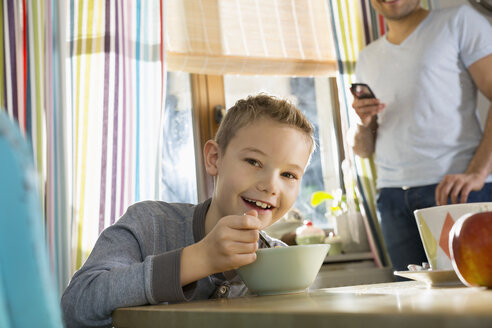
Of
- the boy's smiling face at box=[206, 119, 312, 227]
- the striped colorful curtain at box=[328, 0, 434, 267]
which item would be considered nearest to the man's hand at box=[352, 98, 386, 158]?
the striped colorful curtain at box=[328, 0, 434, 267]

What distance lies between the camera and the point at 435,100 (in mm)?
2221

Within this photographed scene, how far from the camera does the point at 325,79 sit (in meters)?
3.19

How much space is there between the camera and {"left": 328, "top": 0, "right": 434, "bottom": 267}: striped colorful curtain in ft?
9.11

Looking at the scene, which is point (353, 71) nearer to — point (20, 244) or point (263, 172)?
point (263, 172)

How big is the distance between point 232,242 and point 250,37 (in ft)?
6.58

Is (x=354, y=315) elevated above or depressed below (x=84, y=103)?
Result: below

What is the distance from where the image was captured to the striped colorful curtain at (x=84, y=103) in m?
2.12

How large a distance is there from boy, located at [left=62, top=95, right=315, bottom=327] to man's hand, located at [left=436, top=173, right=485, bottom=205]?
807 millimetres

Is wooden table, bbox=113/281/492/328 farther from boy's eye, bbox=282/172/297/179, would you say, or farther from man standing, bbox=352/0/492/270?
man standing, bbox=352/0/492/270

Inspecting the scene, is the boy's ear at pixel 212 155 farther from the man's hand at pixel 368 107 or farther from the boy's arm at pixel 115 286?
the man's hand at pixel 368 107

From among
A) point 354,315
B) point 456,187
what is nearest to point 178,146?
point 456,187

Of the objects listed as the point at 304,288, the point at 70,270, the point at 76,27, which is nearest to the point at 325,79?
the point at 76,27

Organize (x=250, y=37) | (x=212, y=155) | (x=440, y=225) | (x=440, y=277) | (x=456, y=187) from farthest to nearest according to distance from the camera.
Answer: (x=250, y=37) < (x=456, y=187) < (x=212, y=155) < (x=440, y=225) < (x=440, y=277)

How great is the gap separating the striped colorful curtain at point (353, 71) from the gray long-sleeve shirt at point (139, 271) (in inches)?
66.9
